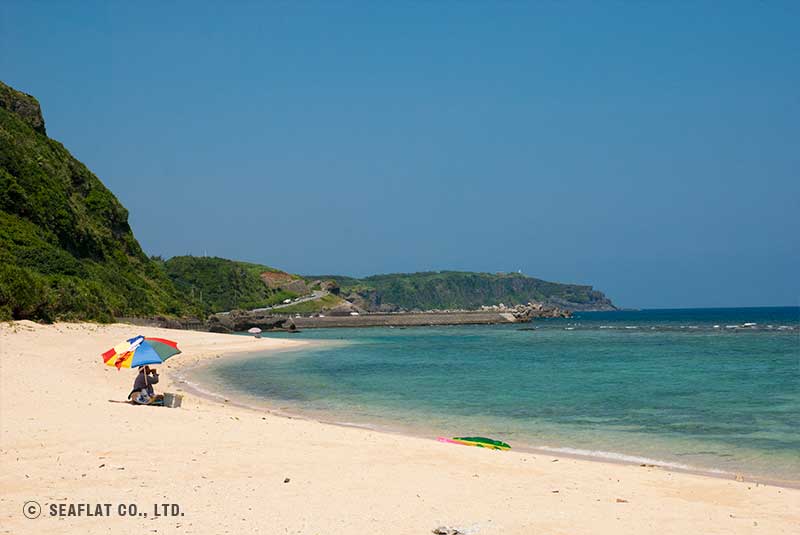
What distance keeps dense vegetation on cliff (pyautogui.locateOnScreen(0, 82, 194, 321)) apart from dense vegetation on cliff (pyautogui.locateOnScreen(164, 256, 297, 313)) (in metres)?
58.9

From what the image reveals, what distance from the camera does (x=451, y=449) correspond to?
13.1 m

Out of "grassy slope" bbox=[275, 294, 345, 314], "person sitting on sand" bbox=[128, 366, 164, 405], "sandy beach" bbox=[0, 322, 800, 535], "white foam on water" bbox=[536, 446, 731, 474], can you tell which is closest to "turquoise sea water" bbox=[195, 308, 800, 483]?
"white foam on water" bbox=[536, 446, 731, 474]

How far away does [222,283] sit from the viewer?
157000 millimetres

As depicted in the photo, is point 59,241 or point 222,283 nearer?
point 59,241

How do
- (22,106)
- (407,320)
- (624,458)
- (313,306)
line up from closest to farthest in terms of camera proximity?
(624,458), (22,106), (407,320), (313,306)

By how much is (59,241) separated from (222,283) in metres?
98.4

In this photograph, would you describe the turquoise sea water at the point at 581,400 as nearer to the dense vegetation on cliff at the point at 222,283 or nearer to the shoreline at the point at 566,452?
the shoreline at the point at 566,452

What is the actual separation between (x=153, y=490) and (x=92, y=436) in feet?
12.5

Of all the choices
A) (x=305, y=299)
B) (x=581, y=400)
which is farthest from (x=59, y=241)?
(x=305, y=299)

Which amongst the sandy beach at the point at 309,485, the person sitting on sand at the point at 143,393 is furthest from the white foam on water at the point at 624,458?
the person sitting on sand at the point at 143,393

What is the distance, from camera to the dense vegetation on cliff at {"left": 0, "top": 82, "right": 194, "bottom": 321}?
1630 inches

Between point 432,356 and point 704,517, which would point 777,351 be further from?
point 704,517

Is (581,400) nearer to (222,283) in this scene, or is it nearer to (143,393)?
(143,393)

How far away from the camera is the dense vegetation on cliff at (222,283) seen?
15150 cm
